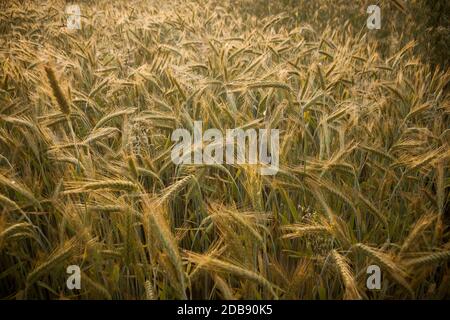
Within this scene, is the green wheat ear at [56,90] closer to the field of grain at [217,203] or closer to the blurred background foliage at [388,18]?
the field of grain at [217,203]

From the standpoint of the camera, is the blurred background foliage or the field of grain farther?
the blurred background foliage

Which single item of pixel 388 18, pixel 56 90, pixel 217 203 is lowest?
pixel 217 203

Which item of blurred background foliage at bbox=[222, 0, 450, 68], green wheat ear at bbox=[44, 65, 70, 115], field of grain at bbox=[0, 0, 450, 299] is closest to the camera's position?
field of grain at bbox=[0, 0, 450, 299]

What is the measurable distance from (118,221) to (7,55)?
10.6ft

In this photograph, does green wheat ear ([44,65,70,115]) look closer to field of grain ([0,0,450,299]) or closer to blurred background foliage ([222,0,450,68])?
field of grain ([0,0,450,299])

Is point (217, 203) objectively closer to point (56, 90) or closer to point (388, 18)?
point (56, 90)

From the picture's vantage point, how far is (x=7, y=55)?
3814 mm

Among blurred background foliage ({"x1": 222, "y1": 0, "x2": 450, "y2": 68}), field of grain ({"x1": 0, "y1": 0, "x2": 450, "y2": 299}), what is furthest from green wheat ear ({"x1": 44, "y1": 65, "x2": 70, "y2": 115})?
blurred background foliage ({"x1": 222, "y1": 0, "x2": 450, "y2": 68})

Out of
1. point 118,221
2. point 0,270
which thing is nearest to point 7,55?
point 0,270

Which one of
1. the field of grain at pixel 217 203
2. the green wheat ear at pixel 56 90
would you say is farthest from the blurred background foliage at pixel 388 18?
the green wheat ear at pixel 56 90

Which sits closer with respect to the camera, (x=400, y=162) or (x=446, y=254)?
(x=446, y=254)

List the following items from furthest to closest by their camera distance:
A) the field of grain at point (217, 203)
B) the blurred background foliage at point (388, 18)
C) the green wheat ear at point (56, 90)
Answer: the blurred background foliage at point (388, 18) → the green wheat ear at point (56, 90) → the field of grain at point (217, 203)

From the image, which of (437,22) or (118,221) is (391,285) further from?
(437,22)

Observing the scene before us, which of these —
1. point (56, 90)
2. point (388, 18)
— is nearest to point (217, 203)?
point (56, 90)
